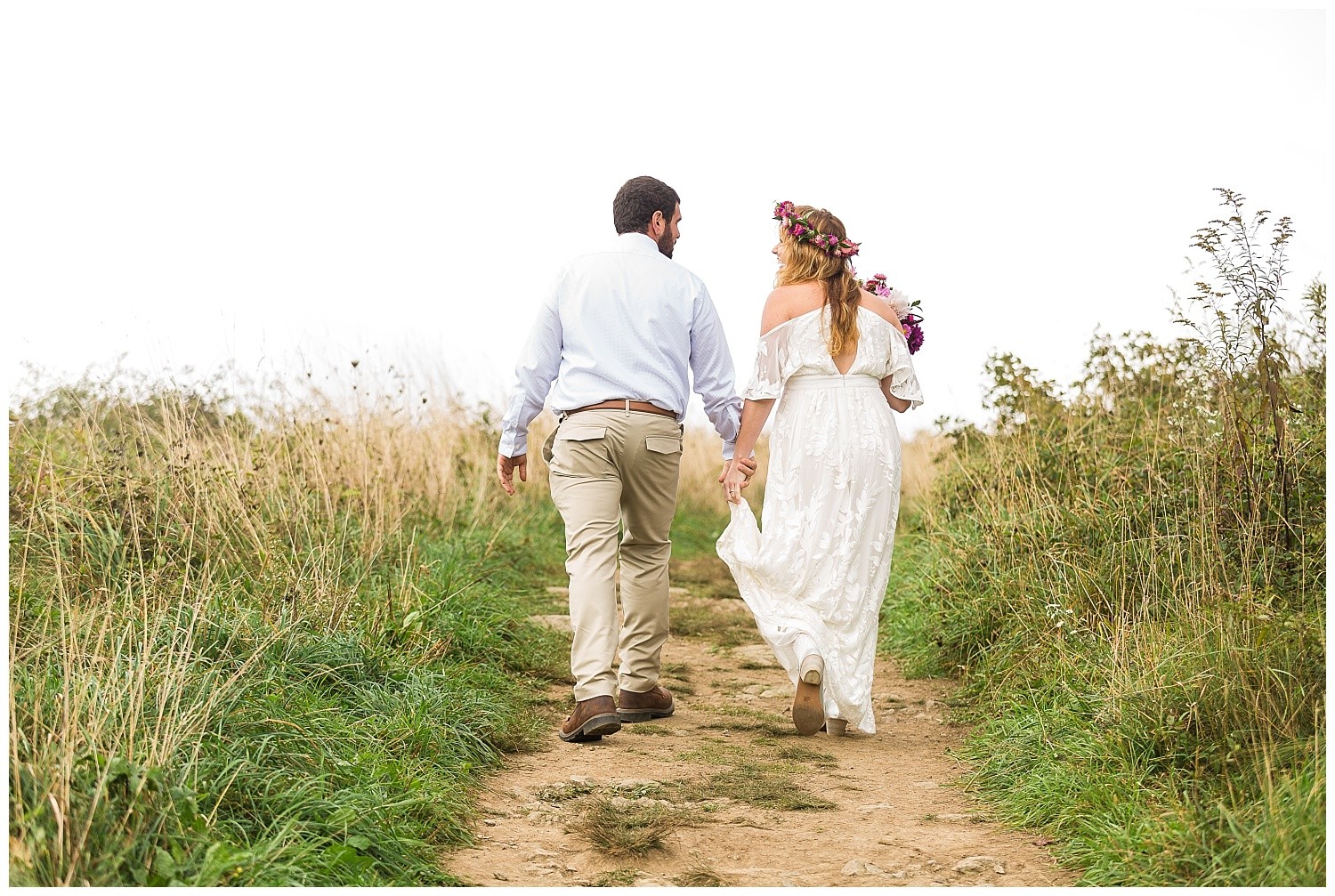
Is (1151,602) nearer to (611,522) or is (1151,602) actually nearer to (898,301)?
(898,301)

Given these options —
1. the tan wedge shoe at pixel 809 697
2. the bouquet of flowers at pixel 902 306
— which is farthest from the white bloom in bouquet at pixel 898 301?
the tan wedge shoe at pixel 809 697

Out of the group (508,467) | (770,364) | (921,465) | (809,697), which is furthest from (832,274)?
(921,465)

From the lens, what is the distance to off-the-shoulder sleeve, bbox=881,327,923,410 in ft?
16.9

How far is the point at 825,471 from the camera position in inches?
199

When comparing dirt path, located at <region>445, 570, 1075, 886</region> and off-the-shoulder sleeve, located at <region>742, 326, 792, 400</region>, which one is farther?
off-the-shoulder sleeve, located at <region>742, 326, 792, 400</region>

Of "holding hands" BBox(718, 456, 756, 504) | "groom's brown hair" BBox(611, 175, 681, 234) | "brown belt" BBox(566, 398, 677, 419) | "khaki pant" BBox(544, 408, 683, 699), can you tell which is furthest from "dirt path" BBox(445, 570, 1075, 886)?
"groom's brown hair" BBox(611, 175, 681, 234)

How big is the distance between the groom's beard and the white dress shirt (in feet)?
0.24

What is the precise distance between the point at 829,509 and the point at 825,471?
159mm

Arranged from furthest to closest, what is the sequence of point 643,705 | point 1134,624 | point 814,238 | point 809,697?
point 643,705 → point 814,238 → point 809,697 → point 1134,624

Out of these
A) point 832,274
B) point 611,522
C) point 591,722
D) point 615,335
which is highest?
point 832,274

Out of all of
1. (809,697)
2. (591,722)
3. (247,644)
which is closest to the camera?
(247,644)

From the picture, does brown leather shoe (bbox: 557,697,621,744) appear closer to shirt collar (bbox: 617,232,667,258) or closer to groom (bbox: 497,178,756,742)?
groom (bbox: 497,178,756,742)

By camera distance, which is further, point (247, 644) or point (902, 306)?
point (902, 306)

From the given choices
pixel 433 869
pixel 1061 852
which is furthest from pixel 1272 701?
pixel 433 869
